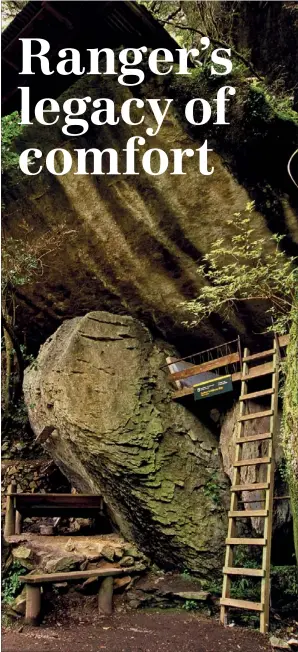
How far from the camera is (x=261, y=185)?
279 inches

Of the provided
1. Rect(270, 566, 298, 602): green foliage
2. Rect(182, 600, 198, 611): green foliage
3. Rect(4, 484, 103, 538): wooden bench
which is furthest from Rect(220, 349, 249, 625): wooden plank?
Rect(4, 484, 103, 538): wooden bench

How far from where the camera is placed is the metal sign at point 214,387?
7.11 m

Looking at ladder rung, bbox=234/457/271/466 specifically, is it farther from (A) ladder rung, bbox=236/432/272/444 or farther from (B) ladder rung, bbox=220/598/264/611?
(B) ladder rung, bbox=220/598/264/611

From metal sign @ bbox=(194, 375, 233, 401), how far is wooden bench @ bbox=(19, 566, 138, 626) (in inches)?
101

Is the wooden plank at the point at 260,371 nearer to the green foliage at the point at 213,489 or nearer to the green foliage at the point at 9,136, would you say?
the green foliage at the point at 213,489

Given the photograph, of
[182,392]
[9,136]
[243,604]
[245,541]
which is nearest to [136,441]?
[182,392]

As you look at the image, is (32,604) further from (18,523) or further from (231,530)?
(231,530)

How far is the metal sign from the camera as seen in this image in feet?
23.3

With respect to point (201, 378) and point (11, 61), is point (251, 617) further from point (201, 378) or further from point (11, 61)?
point (11, 61)

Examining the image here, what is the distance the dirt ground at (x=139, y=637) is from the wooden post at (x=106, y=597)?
6.1 inches

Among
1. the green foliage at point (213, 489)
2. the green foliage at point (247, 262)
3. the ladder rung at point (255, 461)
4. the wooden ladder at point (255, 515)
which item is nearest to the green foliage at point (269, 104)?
the green foliage at point (247, 262)

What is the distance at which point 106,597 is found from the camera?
6.81 metres

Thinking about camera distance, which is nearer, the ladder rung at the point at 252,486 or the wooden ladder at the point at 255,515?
the wooden ladder at the point at 255,515

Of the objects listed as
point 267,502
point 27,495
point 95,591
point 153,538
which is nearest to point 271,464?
point 267,502
